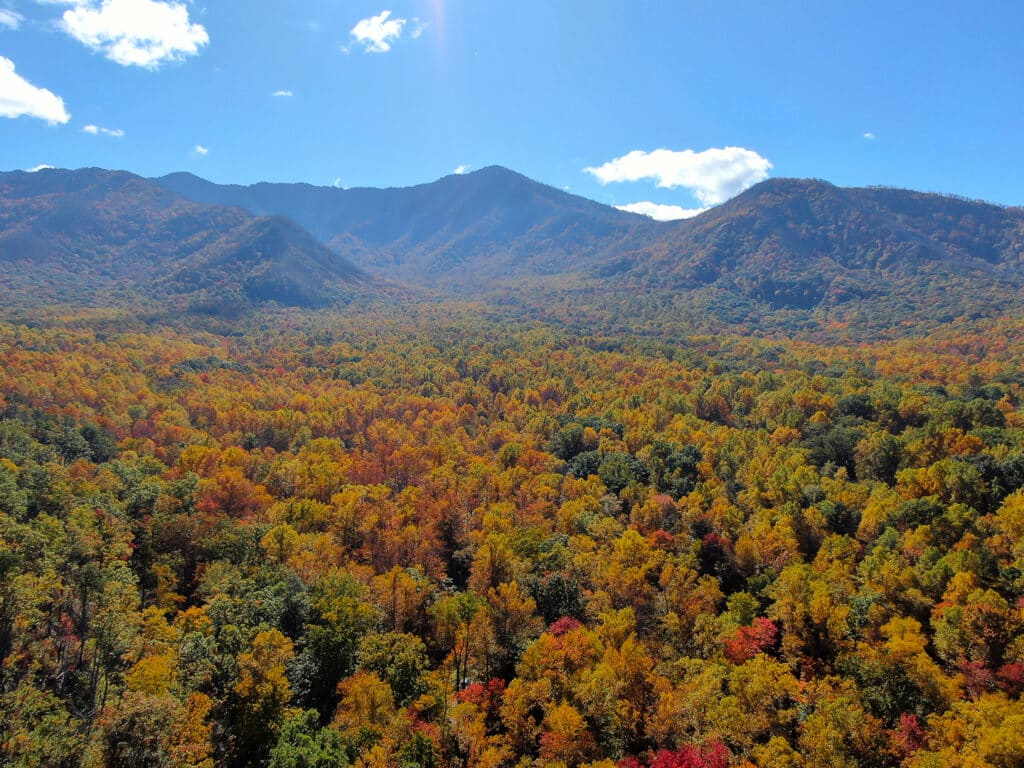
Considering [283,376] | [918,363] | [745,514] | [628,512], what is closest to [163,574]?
[628,512]

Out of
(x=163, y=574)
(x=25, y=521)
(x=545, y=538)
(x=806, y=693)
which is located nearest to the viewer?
(x=806, y=693)

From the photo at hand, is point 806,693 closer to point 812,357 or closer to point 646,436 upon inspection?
point 646,436

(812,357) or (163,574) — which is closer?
(163,574)

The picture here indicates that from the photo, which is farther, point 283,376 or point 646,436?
point 283,376

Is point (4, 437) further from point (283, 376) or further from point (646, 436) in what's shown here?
point (646, 436)

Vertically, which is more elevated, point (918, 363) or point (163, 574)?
point (918, 363)

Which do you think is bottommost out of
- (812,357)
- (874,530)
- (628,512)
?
(628,512)

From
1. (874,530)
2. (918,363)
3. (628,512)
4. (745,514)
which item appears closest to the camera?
(874,530)

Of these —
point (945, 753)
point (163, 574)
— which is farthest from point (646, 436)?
point (163, 574)

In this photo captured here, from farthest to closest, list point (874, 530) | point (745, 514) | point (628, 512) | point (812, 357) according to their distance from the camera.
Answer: point (812, 357)
point (628, 512)
point (745, 514)
point (874, 530)

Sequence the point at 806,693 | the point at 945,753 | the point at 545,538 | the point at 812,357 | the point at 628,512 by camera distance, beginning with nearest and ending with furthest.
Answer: the point at 945,753
the point at 806,693
the point at 545,538
the point at 628,512
the point at 812,357
